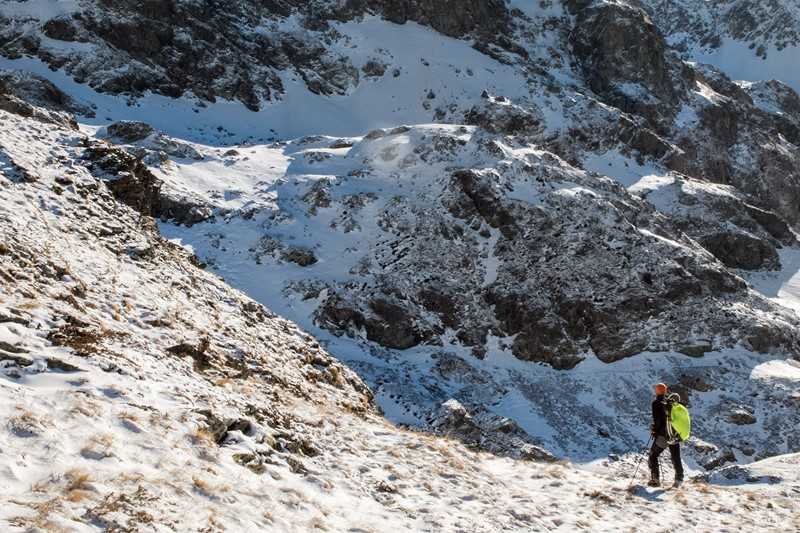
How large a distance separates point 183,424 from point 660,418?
9.05 metres

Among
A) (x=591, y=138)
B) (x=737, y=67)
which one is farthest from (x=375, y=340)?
(x=737, y=67)

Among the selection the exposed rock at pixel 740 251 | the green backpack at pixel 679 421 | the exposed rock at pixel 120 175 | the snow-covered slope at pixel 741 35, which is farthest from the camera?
the snow-covered slope at pixel 741 35

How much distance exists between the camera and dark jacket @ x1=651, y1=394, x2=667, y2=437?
12.4 meters

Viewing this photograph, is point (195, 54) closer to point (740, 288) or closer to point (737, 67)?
point (740, 288)

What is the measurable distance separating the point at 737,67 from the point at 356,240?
101069 mm

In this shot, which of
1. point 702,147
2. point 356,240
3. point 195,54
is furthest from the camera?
point 702,147

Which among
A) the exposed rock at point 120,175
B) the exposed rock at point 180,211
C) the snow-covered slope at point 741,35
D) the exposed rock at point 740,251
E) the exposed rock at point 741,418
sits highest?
the snow-covered slope at point 741,35

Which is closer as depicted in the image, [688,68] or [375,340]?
[375,340]

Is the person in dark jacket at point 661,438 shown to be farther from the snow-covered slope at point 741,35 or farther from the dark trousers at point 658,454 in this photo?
the snow-covered slope at point 741,35

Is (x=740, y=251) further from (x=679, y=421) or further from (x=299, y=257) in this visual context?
(x=679, y=421)

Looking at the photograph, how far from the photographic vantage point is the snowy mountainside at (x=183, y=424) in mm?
6488

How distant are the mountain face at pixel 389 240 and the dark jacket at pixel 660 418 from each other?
189 cm

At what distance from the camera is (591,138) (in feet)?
187

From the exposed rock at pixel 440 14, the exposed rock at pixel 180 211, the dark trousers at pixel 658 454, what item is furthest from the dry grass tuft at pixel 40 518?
the exposed rock at pixel 440 14
